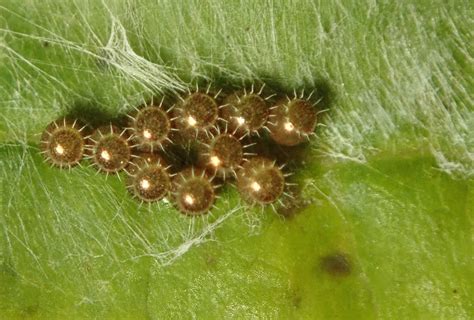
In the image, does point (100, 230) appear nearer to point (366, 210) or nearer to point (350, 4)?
point (366, 210)

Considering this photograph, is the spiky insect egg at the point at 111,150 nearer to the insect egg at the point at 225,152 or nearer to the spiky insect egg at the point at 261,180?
the insect egg at the point at 225,152

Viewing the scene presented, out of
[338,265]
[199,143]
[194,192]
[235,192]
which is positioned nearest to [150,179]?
[194,192]

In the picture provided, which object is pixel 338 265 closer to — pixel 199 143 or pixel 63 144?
pixel 199 143

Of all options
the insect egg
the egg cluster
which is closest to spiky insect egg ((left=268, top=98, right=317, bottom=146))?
the egg cluster

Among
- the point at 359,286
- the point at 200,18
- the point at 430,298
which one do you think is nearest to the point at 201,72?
the point at 200,18

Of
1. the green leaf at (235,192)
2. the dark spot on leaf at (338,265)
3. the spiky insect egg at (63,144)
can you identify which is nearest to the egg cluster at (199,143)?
the spiky insect egg at (63,144)

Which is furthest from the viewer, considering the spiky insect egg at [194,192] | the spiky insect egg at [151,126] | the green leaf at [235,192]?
the green leaf at [235,192]
